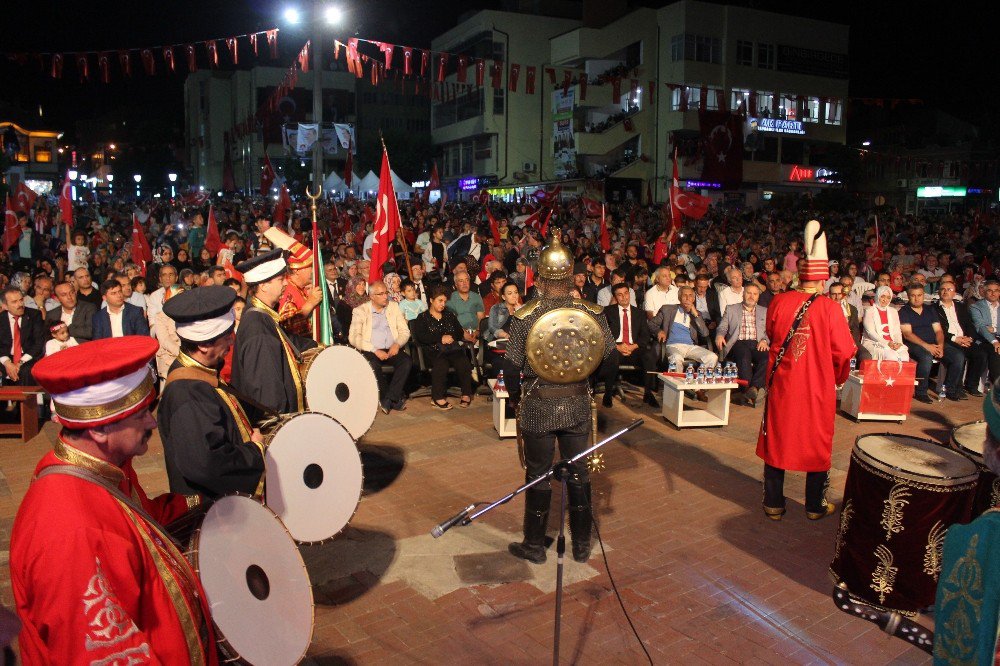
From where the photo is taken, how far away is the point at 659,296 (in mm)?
11086

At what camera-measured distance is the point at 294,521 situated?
15.0 ft

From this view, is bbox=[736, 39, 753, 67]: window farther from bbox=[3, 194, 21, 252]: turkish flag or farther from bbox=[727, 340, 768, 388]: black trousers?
bbox=[3, 194, 21, 252]: turkish flag

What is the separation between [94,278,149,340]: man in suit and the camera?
9.40 m

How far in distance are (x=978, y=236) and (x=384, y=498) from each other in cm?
2090

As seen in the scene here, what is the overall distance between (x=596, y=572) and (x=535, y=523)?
532 millimetres

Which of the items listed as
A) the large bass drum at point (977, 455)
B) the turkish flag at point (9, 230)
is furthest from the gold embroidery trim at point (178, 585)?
the turkish flag at point (9, 230)

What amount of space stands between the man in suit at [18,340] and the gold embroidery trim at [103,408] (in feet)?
26.5

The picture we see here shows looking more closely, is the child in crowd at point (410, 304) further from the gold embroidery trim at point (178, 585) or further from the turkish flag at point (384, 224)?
the gold embroidery trim at point (178, 585)

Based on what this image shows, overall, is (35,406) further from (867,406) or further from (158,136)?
(158,136)

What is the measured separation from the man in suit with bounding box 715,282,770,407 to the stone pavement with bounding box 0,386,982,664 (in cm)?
242

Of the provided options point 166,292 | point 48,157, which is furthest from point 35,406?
point 48,157

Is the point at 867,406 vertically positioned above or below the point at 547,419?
below

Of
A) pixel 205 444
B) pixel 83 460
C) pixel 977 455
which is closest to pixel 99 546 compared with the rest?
pixel 83 460

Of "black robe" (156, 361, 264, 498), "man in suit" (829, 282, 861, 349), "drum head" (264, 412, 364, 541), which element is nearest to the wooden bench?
"drum head" (264, 412, 364, 541)
